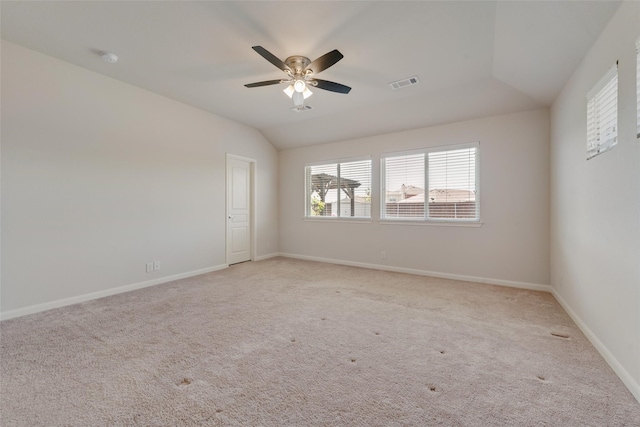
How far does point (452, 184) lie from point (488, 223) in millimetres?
838

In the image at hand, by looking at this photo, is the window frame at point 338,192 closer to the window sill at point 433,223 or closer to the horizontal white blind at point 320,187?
the horizontal white blind at point 320,187

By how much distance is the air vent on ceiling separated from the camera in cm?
356

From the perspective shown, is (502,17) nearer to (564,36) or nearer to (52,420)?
(564,36)

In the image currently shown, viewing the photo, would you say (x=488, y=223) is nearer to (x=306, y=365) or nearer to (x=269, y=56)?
(x=306, y=365)

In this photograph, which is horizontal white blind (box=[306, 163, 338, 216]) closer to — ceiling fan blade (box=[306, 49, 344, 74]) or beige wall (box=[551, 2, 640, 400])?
ceiling fan blade (box=[306, 49, 344, 74])

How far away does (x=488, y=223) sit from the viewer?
427 centimetres

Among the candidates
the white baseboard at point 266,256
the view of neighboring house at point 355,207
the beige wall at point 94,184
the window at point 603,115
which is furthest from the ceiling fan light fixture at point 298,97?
the white baseboard at point 266,256

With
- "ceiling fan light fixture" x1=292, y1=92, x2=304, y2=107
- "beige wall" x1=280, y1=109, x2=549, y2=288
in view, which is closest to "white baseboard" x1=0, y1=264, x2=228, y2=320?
"beige wall" x1=280, y1=109, x2=549, y2=288

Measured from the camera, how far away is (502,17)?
238cm

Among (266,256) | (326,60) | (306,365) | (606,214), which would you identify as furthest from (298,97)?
(266,256)

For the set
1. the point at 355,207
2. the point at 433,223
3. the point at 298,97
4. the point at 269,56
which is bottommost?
the point at 433,223

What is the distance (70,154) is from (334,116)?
3.87 m

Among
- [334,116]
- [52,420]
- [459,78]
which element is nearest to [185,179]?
[334,116]

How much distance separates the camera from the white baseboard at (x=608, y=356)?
174 centimetres
